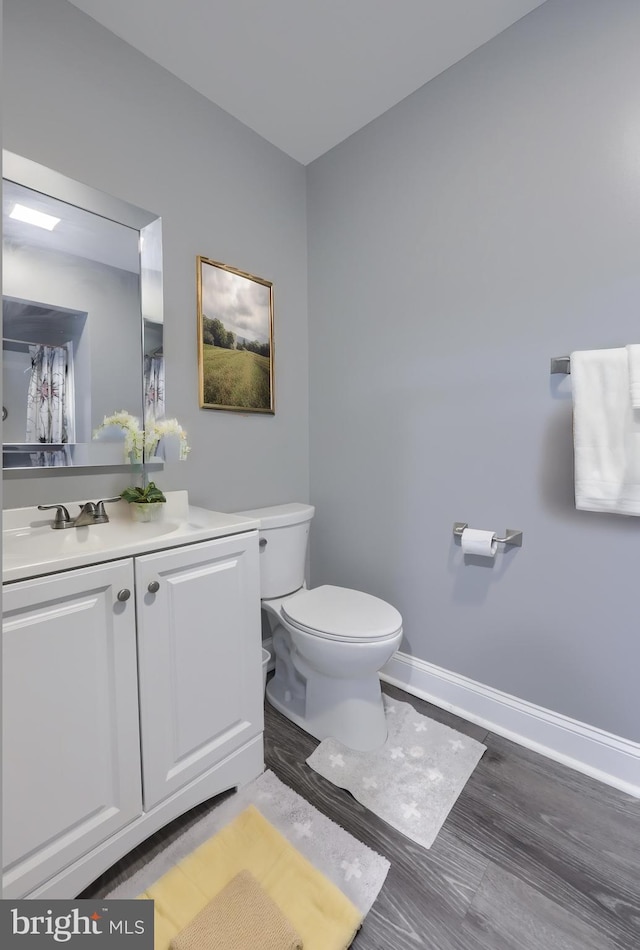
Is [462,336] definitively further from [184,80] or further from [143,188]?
[184,80]

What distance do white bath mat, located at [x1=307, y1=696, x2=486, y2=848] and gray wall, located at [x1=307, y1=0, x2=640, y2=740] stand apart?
29cm

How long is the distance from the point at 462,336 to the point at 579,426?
0.59 meters

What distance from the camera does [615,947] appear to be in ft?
3.64

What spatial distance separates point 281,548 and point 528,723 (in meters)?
1.15

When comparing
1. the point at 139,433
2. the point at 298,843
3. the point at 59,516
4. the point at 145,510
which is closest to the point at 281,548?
the point at 145,510

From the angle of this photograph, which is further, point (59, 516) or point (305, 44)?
point (305, 44)

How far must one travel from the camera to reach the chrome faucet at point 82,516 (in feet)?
4.75

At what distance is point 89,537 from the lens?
1.41 meters

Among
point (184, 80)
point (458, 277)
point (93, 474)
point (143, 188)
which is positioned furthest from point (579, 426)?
point (184, 80)

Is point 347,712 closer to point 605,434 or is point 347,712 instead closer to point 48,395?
point 605,434

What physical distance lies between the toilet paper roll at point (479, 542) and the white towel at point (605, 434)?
0.34 meters

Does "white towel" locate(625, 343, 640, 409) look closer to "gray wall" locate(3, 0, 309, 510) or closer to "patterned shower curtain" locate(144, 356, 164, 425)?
"gray wall" locate(3, 0, 309, 510)

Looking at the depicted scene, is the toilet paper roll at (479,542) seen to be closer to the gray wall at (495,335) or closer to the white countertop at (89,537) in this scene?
the gray wall at (495,335)

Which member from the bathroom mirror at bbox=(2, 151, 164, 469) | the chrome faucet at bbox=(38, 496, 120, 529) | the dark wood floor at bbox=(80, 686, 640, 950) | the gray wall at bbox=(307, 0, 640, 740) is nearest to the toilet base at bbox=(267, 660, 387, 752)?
the dark wood floor at bbox=(80, 686, 640, 950)
